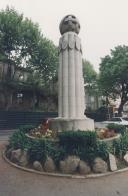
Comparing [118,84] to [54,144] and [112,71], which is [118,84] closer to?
[112,71]

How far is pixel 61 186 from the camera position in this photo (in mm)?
7531

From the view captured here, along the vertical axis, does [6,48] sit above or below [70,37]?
above

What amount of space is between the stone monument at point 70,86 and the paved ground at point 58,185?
4.56 meters

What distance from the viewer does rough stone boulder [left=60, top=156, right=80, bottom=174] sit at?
8797mm

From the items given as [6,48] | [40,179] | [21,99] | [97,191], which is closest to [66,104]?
[40,179]

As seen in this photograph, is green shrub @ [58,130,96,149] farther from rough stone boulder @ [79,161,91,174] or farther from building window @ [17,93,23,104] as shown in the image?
building window @ [17,93,23,104]

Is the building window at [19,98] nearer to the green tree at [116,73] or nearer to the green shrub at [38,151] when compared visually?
the green tree at [116,73]

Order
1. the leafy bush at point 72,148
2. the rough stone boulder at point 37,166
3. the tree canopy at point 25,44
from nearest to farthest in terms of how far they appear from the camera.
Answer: the rough stone boulder at point 37,166
the leafy bush at point 72,148
the tree canopy at point 25,44

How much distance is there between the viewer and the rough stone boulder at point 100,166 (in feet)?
28.9

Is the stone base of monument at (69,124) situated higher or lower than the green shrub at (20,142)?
higher

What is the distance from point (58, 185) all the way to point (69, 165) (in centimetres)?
135

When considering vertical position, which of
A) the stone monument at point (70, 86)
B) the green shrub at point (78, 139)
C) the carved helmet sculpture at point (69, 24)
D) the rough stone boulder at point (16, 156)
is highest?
the carved helmet sculpture at point (69, 24)

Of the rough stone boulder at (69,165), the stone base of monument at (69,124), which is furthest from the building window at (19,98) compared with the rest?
the rough stone boulder at (69,165)

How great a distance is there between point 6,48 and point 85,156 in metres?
25.0
